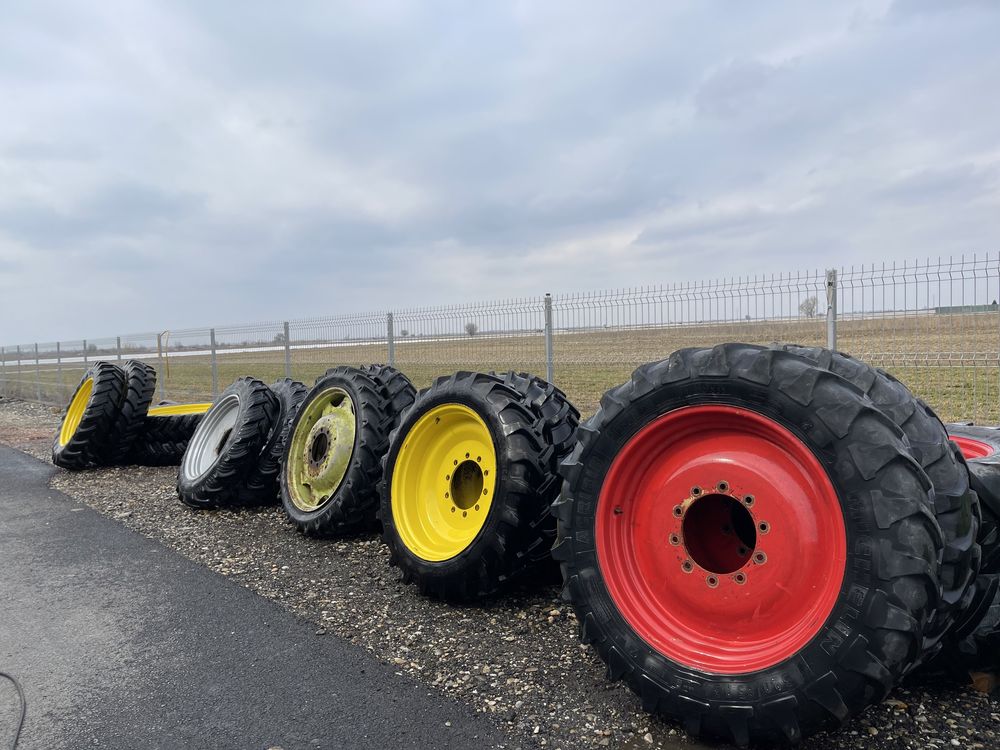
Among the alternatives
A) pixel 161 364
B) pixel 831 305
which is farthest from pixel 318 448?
pixel 161 364

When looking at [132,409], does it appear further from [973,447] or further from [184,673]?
[973,447]

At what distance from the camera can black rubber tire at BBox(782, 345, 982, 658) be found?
227 cm

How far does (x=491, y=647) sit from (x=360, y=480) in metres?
2.04

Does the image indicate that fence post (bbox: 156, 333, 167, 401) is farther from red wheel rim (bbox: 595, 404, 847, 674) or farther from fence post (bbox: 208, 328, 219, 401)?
red wheel rim (bbox: 595, 404, 847, 674)

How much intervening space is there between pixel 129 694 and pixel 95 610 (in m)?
1.28

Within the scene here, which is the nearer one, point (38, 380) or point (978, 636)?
point (978, 636)

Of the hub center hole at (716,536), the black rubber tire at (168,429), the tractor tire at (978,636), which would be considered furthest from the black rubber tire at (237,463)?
the tractor tire at (978,636)

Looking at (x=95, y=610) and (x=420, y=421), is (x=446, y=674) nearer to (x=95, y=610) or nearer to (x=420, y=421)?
(x=420, y=421)

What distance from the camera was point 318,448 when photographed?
577cm

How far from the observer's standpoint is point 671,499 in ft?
8.89

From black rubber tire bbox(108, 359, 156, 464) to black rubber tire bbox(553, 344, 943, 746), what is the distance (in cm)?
790

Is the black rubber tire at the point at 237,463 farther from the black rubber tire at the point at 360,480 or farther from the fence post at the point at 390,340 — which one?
the fence post at the point at 390,340

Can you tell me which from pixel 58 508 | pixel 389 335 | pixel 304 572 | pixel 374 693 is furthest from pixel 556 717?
pixel 389 335

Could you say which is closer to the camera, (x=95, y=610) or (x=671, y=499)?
(x=671, y=499)
